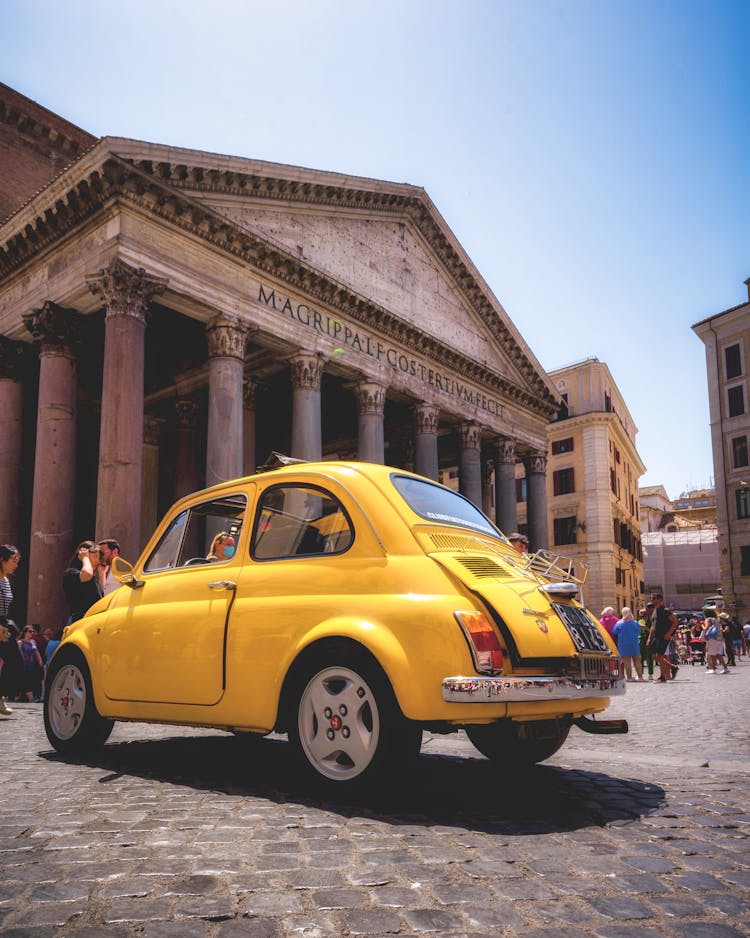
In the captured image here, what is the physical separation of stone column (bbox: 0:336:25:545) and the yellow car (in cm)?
1363

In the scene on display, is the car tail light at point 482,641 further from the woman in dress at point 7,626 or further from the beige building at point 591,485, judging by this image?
the beige building at point 591,485

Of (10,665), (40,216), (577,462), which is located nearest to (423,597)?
(10,665)

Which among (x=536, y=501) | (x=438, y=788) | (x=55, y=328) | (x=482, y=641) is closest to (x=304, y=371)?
(x=55, y=328)

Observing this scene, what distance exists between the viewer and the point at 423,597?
385cm

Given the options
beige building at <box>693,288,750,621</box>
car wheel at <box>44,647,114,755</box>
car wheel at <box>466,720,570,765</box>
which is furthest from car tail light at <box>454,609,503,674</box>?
beige building at <box>693,288,750,621</box>

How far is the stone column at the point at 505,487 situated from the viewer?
27.7m

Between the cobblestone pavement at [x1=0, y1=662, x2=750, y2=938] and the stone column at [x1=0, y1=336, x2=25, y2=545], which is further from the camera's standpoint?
the stone column at [x1=0, y1=336, x2=25, y2=545]

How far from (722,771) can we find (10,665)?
7.29 metres

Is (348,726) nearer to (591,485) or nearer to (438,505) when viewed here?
(438,505)

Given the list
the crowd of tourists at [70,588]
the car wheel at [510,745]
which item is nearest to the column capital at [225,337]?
the crowd of tourists at [70,588]

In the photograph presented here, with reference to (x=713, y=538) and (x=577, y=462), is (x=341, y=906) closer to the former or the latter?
(x=577, y=462)

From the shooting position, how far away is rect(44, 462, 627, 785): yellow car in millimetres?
3701

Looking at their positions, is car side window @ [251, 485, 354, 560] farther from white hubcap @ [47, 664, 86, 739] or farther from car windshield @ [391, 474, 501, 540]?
white hubcap @ [47, 664, 86, 739]

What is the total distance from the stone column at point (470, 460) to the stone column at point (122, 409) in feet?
44.8
